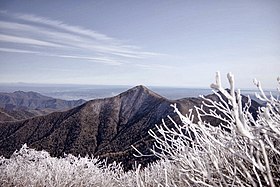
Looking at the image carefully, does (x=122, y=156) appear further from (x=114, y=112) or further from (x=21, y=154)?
(x=114, y=112)

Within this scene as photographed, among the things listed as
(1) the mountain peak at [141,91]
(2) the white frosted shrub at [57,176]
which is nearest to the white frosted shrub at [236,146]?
(2) the white frosted shrub at [57,176]

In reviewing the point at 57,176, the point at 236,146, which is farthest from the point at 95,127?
the point at 236,146

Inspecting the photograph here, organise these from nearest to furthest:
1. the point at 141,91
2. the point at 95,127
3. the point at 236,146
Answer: the point at 236,146, the point at 95,127, the point at 141,91

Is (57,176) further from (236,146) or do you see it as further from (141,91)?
(141,91)

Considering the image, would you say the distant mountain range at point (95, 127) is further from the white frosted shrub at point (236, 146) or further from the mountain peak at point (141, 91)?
the white frosted shrub at point (236, 146)

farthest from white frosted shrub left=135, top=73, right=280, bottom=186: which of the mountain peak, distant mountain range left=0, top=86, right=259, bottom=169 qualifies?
the mountain peak

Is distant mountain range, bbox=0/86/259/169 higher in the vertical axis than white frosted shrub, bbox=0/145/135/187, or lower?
lower

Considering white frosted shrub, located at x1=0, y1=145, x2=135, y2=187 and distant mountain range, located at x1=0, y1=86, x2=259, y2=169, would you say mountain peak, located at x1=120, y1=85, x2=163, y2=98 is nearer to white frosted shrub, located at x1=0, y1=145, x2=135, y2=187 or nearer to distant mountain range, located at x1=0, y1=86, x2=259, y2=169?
distant mountain range, located at x1=0, y1=86, x2=259, y2=169

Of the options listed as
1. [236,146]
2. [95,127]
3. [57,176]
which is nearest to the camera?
[236,146]
